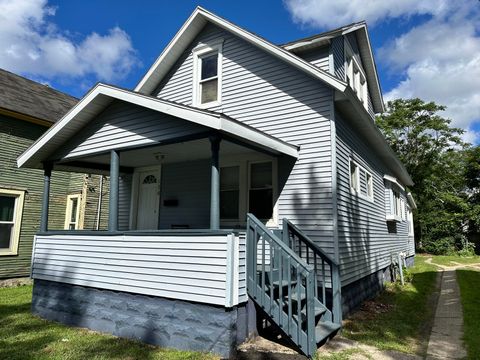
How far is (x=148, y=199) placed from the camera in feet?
29.2

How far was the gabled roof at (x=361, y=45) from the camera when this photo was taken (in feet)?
24.2

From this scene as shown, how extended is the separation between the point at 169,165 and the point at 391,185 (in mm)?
7850

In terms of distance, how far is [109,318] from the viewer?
226 inches

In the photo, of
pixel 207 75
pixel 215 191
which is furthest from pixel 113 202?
pixel 207 75

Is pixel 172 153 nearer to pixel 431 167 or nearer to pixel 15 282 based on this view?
pixel 15 282

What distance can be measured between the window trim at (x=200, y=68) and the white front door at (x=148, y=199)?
2.12 m

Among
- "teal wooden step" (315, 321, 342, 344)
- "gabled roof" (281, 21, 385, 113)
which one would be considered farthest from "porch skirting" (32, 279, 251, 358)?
"gabled roof" (281, 21, 385, 113)

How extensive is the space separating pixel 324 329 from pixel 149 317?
9.12ft

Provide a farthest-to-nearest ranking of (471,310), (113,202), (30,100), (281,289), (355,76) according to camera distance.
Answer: (30,100)
(355,76)
(471,310)
(113,202)
(281,289)

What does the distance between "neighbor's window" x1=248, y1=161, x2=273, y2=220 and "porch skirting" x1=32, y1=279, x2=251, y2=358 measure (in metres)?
2.56

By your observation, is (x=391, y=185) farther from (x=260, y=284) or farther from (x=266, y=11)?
(x=260, y=284)

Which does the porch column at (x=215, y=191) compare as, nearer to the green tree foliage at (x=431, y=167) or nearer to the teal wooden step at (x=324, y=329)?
the teal wooden step at (x=324, y=329)

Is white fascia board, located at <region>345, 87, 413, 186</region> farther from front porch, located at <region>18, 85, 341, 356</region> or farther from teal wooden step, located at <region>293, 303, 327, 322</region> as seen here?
teal wooden step, located at <region>293, 303, 327, 322</region>

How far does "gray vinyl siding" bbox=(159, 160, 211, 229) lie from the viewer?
25.4 feet
